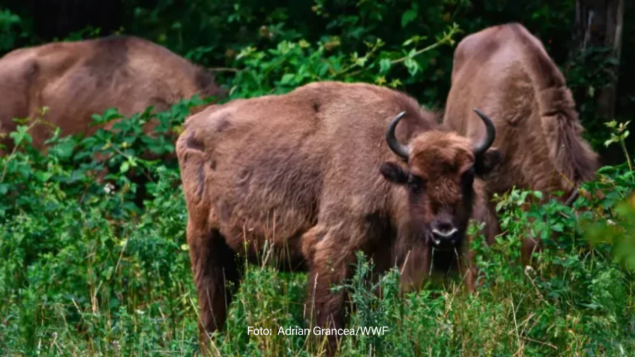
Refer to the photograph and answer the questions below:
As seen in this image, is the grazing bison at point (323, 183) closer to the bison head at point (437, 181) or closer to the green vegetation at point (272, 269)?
the bison head at point (437, 181)

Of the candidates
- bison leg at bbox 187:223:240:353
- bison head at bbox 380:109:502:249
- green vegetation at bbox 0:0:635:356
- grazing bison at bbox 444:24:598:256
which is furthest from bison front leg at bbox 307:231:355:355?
grazing bison at bbox 444:24:598:256

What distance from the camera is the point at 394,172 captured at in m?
6.57

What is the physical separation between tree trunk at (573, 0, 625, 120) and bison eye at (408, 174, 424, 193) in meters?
A: 3.90

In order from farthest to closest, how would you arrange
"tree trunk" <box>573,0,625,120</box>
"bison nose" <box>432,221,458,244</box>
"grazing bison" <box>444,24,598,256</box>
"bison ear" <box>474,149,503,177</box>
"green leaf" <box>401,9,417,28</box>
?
1. "green leaf" <box>401,9,417,28</box>
2. "tree trunk" <box>573,0,625,120</box>
3. "grazing bison" <box>444,24,598,256</box>
4. "bison ear" <box>474,149,503,177</box>
5. "bison nose" <box>432,221,458,244</box>

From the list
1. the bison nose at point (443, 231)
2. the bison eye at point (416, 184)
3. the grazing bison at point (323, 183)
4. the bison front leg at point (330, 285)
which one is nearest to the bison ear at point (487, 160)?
the grazing bison at point (323, 183)

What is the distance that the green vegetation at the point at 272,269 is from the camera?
5770 mm

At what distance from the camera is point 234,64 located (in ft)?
36.4

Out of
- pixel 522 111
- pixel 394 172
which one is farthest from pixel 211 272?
pixel 522 111

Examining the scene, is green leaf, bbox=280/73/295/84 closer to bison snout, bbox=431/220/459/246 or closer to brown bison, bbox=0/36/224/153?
brown bison, bbox=0/36/224/153

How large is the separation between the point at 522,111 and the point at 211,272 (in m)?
3.24

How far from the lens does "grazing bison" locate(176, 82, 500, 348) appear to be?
6.51m

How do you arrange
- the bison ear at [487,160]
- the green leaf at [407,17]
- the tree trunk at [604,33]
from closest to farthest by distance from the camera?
1. the bison ear at [487,160]
2. the tree trunk at [604,33]
3. the green leaf at [407,17]

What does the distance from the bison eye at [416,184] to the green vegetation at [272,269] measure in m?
0.55

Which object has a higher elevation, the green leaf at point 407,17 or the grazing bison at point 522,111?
the green leaf at point 407,17
